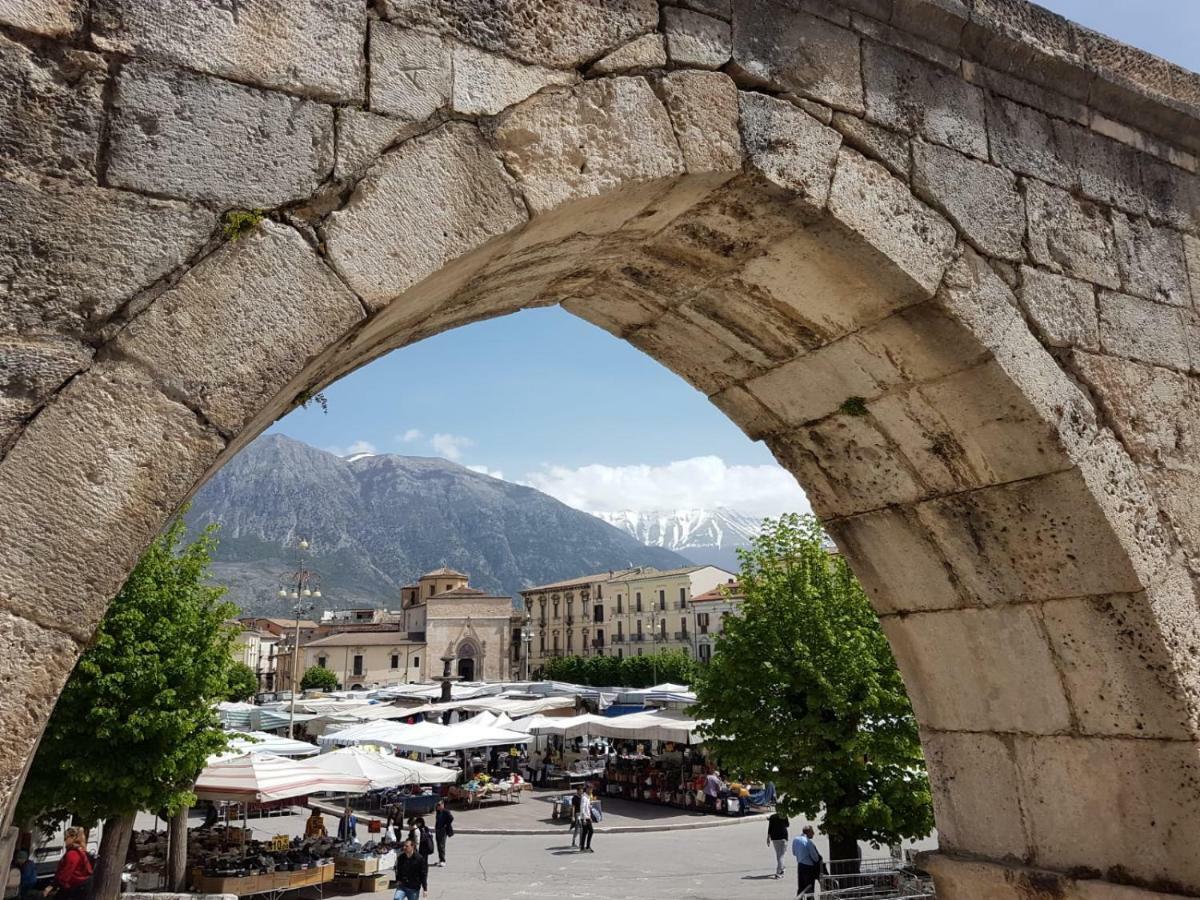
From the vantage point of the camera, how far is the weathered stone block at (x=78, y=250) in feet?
6.98

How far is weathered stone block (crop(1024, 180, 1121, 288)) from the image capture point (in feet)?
12.3

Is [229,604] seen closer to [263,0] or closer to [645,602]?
[263,0]

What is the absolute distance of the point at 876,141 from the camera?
338cm

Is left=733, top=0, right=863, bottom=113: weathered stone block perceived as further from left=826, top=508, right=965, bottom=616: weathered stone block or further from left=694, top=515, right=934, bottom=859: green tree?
left=694, top=515, right=934, bottom=859: green tree

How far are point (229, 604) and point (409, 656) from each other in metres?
72.1

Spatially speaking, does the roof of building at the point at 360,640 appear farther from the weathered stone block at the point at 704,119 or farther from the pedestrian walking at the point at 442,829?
the weathered stone block at the point at 704,119

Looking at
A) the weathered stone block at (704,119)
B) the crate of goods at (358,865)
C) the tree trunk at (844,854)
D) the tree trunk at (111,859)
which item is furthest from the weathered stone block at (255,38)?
the crate of goods at (358,865)

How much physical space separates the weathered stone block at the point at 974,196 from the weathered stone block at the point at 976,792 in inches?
81.6

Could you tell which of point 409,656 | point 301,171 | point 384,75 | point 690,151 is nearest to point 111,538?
point 301,171

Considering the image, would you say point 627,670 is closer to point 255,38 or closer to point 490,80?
point 490,80

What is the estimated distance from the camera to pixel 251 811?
2456 cm

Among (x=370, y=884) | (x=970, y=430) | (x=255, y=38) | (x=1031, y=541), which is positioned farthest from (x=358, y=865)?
(x=255, y=38)

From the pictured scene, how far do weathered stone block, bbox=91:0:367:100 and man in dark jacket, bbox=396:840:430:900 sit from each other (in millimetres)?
11444

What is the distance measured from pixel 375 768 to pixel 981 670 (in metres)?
13.5
